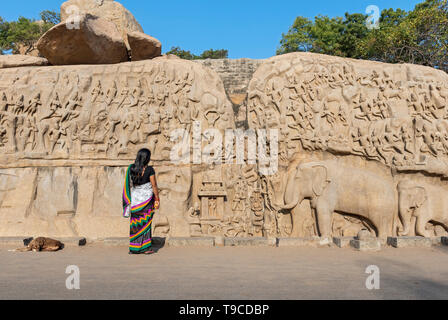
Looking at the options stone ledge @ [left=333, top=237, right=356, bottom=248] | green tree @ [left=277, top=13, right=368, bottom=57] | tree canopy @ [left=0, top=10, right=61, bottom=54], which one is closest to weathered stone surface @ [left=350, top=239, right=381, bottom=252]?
stone ledge @ [left=333, top=237, right=356, bottom=248]

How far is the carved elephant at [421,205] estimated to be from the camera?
28.5 ft

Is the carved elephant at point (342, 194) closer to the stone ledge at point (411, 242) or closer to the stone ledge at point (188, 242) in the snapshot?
the stone ledge at point (411, 242)

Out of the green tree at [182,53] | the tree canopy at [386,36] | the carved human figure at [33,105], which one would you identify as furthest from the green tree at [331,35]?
the carved human figure at [33,105]

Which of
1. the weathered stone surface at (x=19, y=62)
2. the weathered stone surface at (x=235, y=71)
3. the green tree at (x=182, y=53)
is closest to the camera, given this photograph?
the weathered stone surface at (x=19, y=62)

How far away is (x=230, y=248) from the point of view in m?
6.56

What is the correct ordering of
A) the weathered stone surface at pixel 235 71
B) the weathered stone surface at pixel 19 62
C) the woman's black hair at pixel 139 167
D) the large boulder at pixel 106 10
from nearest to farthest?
the woman's black hair at pixel 139 167
the weathered stone surface at pixel 19 62
the large boulder at pixel 106 10
the weathered stone surface at pixel 235 71

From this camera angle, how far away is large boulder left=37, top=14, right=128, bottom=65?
34.7ft

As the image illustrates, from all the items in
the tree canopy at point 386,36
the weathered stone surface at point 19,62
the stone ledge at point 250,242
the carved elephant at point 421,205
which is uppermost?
the tree canopy at point 386,36

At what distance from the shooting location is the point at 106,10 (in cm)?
1256

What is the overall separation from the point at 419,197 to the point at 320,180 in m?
2.32

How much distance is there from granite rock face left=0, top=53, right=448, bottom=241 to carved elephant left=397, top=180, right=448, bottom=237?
0.02 m

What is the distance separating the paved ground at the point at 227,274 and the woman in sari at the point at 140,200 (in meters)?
0.28

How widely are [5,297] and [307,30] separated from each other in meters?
28.9

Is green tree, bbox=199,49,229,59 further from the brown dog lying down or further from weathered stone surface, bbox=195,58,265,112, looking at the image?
the brown dog lying down
